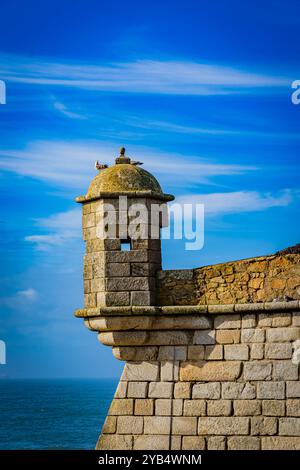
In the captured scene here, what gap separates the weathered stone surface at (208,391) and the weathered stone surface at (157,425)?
0.51 m

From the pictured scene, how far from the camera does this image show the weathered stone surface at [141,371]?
15.3 metres

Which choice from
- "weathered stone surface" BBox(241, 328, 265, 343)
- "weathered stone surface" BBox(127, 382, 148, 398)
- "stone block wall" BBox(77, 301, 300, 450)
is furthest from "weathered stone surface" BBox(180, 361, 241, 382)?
"weathered stone surface" BBox(127, 382, 148, 398)

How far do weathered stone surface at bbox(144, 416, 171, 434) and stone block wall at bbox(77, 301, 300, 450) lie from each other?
0.01m

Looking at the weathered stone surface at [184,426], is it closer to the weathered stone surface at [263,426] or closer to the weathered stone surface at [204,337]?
the weathered stone surface at [263,426]

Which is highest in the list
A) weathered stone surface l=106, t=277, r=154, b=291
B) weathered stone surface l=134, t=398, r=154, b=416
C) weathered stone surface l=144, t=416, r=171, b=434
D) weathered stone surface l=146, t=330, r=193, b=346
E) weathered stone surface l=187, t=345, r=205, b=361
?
weathered stone surface l=106, t=277, r=154, b=291

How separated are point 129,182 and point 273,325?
273 centimetres

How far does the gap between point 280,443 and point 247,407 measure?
0.62 m

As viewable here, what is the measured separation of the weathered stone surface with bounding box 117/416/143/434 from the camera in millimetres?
15266

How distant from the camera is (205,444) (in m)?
14.9

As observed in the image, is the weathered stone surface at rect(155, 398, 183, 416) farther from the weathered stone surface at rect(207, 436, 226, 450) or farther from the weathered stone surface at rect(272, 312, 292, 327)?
the weathered stone surface at rect(272, 312, 292, 327)

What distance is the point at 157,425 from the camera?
15141 millimetres

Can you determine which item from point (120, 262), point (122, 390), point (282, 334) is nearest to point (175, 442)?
point (122, 390)
